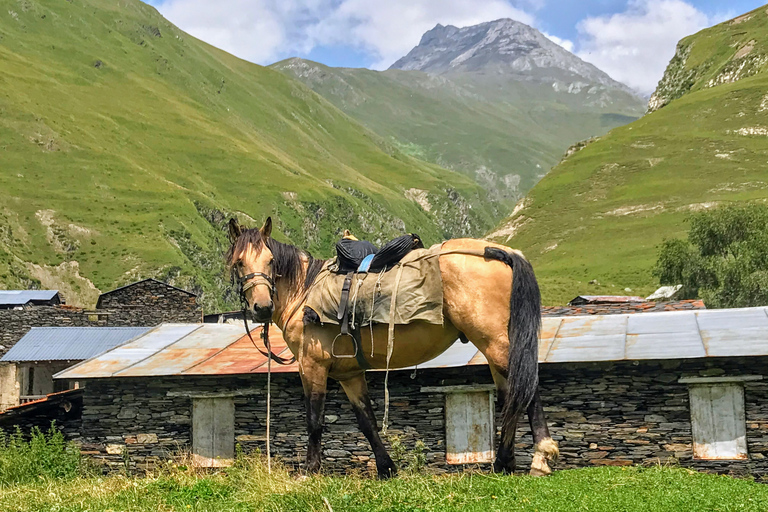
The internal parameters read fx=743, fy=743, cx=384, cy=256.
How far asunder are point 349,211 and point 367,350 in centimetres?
17698

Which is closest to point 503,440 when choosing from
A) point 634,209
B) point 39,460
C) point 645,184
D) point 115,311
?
point 39,460

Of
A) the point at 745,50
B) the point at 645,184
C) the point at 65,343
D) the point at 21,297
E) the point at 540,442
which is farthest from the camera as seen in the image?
the point at 745,50

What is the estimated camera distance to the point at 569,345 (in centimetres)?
1334

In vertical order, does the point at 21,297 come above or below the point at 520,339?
above

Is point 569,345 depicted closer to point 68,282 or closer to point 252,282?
point 252,282

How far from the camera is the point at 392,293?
9359mm

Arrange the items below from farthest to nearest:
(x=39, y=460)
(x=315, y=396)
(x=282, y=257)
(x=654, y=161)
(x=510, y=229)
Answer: (x=654, y=161), (x=510, y=229), (x=39, y=460), (x=282, y=257), (x=315, y=396)

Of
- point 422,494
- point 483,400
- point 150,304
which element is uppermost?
point 150,304

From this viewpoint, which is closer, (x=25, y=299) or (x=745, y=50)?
(x=25, y=299)

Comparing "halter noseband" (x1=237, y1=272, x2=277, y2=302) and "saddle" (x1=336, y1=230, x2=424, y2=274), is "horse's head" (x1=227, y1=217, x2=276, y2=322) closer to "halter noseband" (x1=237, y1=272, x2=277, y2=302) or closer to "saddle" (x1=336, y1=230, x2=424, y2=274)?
"halter noseband" (x1=237, y1=272, x2=277, y2=302)

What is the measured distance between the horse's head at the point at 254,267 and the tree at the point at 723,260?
46.7m

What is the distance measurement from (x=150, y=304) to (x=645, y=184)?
8272 cm

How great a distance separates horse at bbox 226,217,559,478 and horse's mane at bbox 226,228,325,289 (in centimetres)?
1

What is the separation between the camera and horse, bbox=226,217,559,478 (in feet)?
28.3
